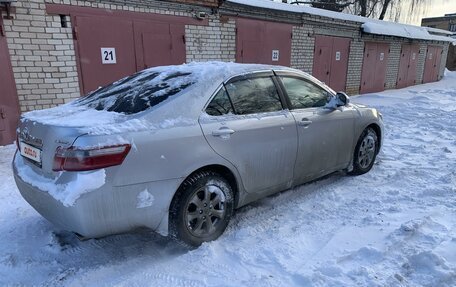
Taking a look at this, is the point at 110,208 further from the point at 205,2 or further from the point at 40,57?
the point at 205,2

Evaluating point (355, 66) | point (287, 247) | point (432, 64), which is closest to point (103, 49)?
point (287, 247)

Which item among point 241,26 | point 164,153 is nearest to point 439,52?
point 241,26

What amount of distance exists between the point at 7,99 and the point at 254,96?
466cm

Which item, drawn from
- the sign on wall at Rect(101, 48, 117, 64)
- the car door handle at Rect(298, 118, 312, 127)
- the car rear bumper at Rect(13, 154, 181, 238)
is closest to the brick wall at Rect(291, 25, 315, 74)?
the sign on wall at Rect(101, 48, 117, 64)

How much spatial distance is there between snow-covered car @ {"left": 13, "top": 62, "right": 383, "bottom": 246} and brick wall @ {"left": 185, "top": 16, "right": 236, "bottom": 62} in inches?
203

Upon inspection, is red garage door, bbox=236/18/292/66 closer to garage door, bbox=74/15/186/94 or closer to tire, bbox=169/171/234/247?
garage door, bbox=74/15/186/94

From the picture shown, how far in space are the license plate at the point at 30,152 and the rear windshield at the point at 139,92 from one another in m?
0.60

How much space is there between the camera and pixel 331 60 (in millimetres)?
13125

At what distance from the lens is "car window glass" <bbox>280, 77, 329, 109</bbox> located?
3.74 metres

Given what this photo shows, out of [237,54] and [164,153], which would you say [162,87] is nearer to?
[164,153]

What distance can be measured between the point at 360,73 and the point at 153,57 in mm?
9947

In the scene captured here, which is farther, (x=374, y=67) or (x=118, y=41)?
(x=374, y=67)

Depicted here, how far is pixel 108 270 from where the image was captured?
2680 mm

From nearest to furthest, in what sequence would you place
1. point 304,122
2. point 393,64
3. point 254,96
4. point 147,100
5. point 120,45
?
point 147,100
point 254,96
point 304,122
point 120,45
point 393,64
